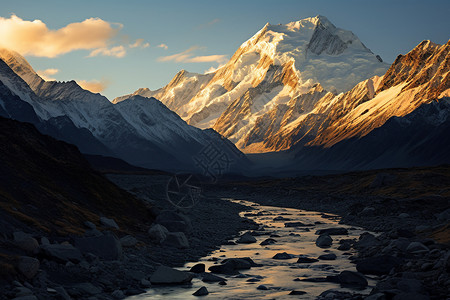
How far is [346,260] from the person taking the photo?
126 feet

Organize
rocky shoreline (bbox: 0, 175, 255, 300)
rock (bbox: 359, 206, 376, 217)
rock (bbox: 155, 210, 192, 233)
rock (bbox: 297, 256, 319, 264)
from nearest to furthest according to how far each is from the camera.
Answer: rocky shoreline (bbox: 0, 175, 255, 300) → rock (bbox: 297, 256, 319, 264) → rock (bbox: 155, 210, 192, 233) → rock (bbox: 359, 206, 376, 217)

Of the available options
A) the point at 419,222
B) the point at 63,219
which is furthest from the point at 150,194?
the point at 63,219

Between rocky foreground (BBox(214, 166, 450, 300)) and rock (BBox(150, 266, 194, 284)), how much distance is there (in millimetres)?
8863

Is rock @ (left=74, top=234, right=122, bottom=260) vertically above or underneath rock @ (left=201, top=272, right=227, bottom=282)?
above

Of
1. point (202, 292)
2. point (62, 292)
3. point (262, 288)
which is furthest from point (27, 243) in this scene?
point (262, 288)

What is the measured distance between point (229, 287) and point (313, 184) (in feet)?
462

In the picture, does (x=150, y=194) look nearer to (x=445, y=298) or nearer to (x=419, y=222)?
(x=419, y=222)

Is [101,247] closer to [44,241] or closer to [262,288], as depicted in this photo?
[44,241]

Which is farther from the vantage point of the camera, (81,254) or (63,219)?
(63,219)

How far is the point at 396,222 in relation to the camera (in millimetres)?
62406

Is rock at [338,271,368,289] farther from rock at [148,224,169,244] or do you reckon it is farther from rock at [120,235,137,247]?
rock at [148,224,169,244]

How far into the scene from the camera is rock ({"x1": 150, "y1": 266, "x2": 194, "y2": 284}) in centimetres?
3024

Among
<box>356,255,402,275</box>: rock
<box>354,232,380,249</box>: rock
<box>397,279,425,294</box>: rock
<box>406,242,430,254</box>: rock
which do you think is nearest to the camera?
<box>397,279,425,294</box>: rock

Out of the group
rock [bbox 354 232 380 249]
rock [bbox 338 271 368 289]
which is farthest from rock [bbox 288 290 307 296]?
rock [bbox 354 232 380 249]
